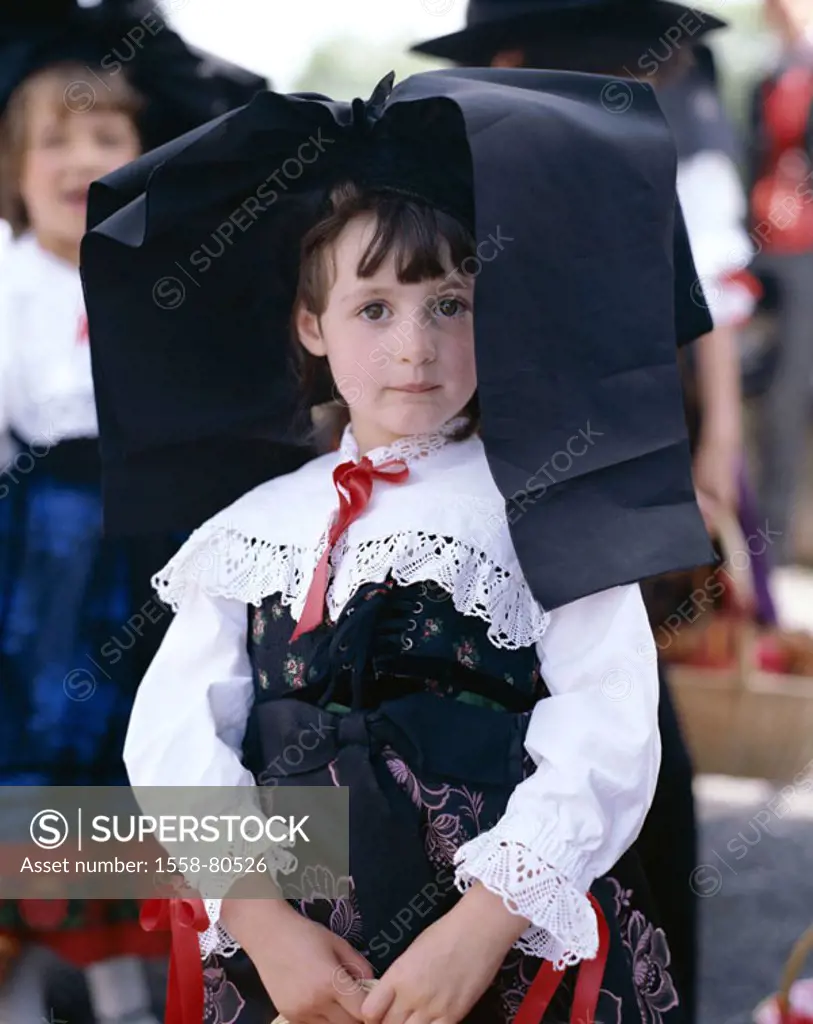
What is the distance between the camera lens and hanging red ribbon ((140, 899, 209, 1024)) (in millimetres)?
1426

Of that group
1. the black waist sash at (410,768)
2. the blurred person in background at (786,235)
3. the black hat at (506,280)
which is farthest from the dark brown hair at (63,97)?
the blurred person in background at (786,235)

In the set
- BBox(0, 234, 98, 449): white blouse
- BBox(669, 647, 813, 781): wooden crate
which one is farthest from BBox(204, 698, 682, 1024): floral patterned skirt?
BBox(669, 647, 813, 781): wooden crate

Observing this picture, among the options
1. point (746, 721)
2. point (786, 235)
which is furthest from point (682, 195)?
point (786, 235)

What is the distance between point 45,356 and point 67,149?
329mm

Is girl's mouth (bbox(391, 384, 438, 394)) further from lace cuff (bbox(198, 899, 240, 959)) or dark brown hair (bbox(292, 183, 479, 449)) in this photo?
lace cuff (bbox(198, 899, 240, 959))

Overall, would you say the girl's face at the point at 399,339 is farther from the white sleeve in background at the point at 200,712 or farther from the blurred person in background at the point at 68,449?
the blurred person in background at the point at 68,449

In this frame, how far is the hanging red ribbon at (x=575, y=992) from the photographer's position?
4.33 ft

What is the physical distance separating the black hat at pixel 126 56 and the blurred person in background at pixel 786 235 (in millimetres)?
2250

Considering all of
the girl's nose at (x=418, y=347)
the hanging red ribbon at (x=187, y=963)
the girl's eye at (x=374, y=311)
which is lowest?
the hanging red ribbon at (x=187, y=963)

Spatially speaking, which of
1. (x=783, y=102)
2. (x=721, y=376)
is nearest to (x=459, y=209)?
(x=721, y=376)

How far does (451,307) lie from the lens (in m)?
1.45

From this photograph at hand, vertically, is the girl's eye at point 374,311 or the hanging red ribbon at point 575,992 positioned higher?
the girl's eye at point 374,311

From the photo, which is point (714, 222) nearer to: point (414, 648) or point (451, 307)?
point (451, 307)

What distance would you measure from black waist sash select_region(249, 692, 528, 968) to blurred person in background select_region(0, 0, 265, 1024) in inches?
30.8
